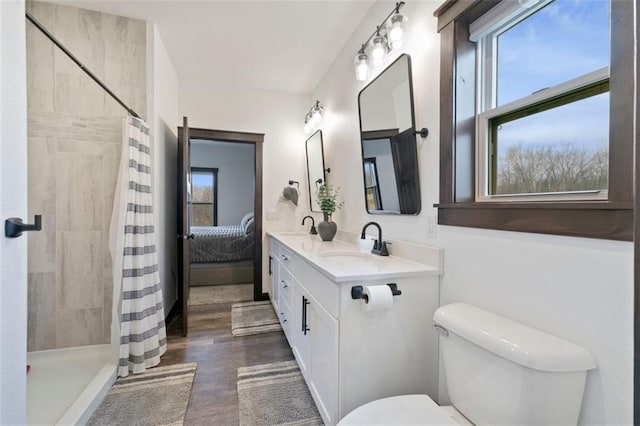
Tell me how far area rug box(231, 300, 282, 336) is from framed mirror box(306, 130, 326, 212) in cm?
127

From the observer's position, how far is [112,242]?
78.0 inches

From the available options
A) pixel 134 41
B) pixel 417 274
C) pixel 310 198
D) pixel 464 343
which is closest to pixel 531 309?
pixel 464 343

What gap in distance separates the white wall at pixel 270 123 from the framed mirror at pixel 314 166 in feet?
0.52

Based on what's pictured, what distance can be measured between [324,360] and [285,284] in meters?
1.01

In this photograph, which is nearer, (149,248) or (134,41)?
(149,248)

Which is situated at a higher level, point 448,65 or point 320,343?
point 448,65

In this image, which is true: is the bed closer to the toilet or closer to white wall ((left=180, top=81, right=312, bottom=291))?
white wall ((left=180, top=81, right=312, bottom=291))

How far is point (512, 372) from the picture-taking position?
820mm

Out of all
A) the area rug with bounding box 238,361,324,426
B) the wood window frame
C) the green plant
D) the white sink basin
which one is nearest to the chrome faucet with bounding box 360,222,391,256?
the white sink basin

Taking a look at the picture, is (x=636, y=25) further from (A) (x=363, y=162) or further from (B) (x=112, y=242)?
(B) (x=112, y=242)

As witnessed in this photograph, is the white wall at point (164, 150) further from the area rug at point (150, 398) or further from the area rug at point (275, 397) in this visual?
the area rug at point (275, 397)

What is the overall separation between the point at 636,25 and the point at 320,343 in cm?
148

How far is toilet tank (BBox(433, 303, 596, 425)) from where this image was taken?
2.56 ft

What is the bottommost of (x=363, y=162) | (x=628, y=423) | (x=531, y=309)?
(x=628, y=423)
